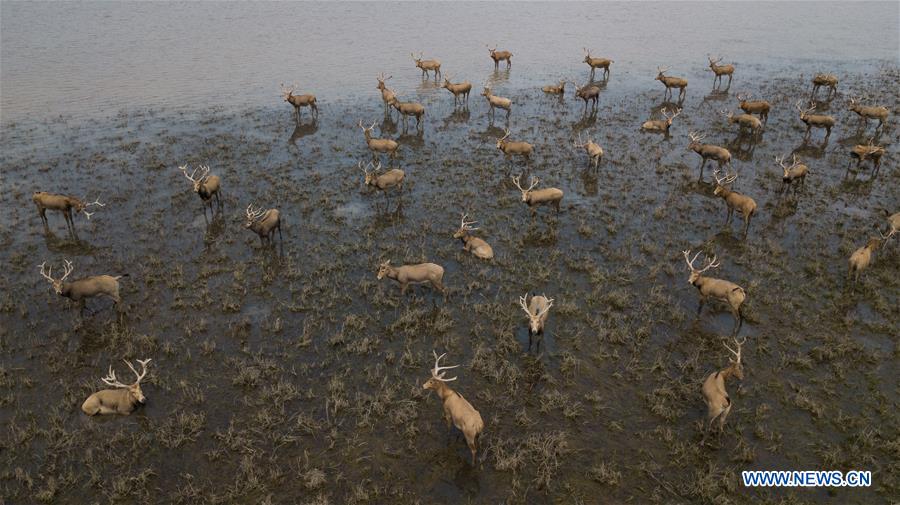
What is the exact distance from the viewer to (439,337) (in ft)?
43.5

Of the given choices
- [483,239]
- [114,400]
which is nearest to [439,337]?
[483,239]

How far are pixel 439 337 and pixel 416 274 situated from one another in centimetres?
197

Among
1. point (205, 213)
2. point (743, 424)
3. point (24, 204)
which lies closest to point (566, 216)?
point (743, 424)

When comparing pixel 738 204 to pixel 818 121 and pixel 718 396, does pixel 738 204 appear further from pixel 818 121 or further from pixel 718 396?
pixel 818 121

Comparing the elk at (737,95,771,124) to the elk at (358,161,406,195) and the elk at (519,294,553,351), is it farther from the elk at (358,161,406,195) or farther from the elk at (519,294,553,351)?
the elk at (519,294,553,351)

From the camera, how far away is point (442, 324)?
44.4ft

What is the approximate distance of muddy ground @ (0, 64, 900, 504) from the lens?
32.2ft

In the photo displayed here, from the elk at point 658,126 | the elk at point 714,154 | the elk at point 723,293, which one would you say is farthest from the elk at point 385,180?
the elk at point 658,126

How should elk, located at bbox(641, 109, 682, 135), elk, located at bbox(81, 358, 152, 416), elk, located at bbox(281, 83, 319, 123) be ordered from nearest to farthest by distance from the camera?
elk, located at bbox(81, 358, 152, 416)
elk, located at bbox(641, 109, 682, 135)
elk, located at bbox(281, 83, 319, 123)

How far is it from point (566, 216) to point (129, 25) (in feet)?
206

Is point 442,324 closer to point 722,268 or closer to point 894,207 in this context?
point 722,268

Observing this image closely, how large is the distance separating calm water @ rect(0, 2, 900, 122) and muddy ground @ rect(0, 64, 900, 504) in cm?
1506

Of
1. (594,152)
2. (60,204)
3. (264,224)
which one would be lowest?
(264,224)

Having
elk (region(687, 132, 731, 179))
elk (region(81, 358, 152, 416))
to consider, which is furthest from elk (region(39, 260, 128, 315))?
elk (region(687, 132, 731, 179))
